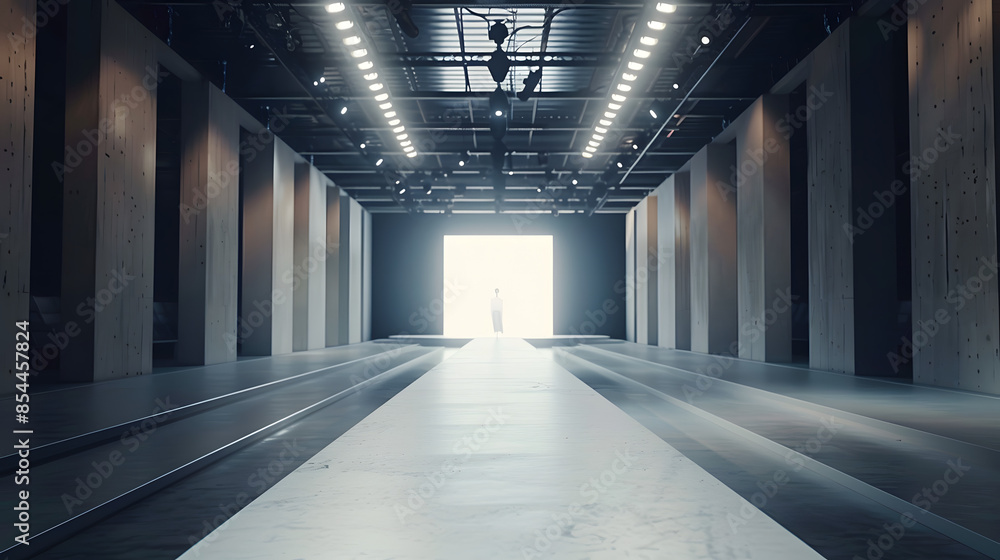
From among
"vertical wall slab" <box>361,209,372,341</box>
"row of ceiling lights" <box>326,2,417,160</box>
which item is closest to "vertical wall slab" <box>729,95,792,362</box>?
"row of ceiling lights" <box>326,2,417,160</box>

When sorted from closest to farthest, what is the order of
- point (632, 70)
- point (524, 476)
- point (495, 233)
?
point (524, 476)
point (632, 70)
point (495, 233)

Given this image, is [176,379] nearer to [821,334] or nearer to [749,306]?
[821,334]

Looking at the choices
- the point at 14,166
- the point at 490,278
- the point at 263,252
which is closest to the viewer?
the point at 14,166

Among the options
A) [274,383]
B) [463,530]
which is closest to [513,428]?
[463,530]

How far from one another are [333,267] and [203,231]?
30.2 feet

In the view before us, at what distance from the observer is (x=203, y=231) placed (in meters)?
11.5

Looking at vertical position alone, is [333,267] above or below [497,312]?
above

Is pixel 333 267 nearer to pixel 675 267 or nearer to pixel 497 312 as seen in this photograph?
pixel 497 312

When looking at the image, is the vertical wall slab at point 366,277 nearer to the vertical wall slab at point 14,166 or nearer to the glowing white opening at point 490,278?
the glowing white opening at point 490,278

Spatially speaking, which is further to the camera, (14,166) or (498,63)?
(498,63)

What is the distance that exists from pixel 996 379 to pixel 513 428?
15.9ft

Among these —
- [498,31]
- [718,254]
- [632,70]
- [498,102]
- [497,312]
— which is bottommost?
[497,312]

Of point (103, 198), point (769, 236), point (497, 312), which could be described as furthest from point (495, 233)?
point (103, 198)

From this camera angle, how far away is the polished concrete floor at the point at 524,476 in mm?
2814
